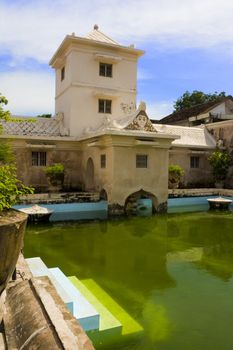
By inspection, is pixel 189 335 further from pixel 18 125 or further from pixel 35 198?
pixel 18 125

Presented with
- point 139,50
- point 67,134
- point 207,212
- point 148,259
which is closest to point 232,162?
point 207,212

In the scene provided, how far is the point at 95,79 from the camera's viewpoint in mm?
16344

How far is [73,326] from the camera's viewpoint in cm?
240

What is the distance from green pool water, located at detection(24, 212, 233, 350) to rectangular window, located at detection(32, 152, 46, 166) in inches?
224

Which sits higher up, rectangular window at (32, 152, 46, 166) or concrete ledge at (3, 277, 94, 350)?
rectangular window at (32, 152, 46, 166)

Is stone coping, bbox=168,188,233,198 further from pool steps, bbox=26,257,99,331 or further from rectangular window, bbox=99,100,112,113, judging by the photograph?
pool steps, bbox=26,257,99,331

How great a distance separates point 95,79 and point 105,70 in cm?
80

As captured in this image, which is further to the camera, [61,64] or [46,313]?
[61,64]

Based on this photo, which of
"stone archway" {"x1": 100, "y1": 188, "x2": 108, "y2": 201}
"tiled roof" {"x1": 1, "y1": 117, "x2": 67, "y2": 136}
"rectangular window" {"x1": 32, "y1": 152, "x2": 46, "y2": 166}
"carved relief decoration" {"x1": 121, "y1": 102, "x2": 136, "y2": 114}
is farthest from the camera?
"carved relief decoration" {"x1": 121, "y1": 102, "x2": 136, "y2": 114}

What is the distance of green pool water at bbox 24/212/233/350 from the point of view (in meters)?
4.27

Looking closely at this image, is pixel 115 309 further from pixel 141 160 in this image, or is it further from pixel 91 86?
pixel 91 86

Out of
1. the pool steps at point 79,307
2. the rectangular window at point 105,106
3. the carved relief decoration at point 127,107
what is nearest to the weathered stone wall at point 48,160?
the rectangular window at point 105,106

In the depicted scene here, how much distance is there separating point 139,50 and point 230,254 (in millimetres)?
12323

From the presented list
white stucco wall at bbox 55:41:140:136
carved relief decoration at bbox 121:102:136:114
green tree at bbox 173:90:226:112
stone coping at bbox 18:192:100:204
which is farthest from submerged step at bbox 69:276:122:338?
green tree at bbox 173:90:226:112
